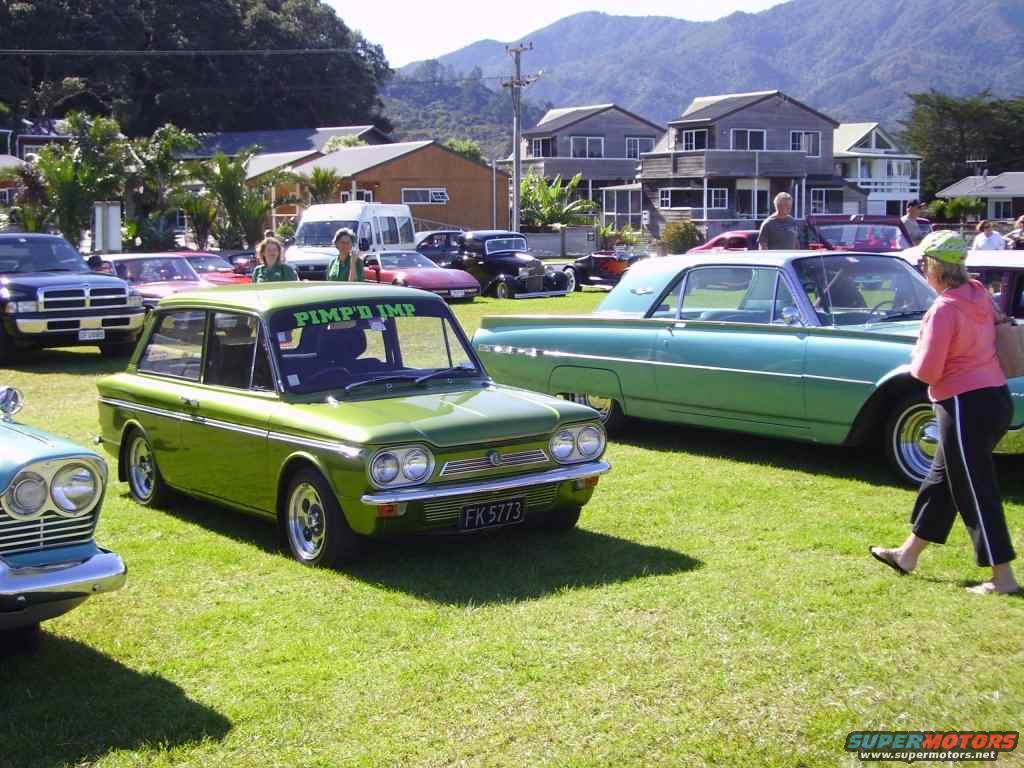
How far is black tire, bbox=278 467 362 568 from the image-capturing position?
655cm

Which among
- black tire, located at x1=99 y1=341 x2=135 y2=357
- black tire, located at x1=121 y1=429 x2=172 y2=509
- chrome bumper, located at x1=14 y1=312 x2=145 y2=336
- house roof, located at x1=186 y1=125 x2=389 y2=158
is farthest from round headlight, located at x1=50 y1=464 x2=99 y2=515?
house roof, located at x1=186 y1=125 x2=389 y2=158

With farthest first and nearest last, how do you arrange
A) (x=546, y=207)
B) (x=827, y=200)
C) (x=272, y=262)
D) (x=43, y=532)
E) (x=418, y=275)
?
(x=827, y=200), (x=546, y=207), (x=418, y=275), (x=272, y=262), (x=43, y=532)

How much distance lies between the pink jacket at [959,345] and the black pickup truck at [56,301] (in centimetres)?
1326

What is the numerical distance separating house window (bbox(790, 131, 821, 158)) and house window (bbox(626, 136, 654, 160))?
11945 mm

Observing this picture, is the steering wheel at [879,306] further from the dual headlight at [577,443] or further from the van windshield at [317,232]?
the van windshield at [317,232]

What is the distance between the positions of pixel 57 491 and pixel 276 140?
6325cm

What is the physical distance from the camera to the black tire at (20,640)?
5332mm

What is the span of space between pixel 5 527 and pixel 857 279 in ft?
21.2

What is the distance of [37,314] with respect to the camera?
650 inches

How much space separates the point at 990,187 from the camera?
7044 cm

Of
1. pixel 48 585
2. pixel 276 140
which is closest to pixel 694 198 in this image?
pixel 276 140

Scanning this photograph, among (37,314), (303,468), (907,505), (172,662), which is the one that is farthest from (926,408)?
(37,314)

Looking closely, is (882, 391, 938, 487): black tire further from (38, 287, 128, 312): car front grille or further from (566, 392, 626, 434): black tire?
(38, 287, 128, 312): car front grille

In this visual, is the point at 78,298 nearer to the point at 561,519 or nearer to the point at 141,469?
the point at 141,469
